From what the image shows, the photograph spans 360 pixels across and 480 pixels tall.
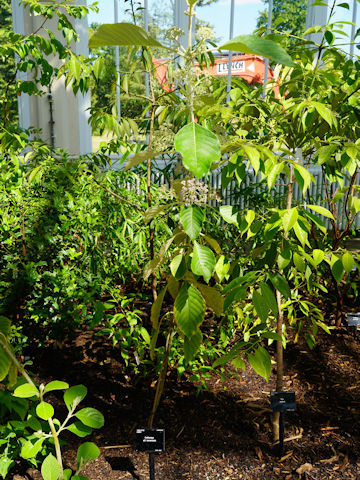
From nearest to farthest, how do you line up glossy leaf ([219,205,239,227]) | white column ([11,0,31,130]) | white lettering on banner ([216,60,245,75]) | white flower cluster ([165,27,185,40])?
white flower cluster ([165,27,185,40]), glossy leaf ([219,205,239,227]), white column ([11,0,31,130]), white lettering on banner ([216,60,245,75])

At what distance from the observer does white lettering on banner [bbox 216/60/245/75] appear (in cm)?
564

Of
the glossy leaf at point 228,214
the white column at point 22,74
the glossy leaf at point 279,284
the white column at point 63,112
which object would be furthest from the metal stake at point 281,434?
the white column at point 22,74

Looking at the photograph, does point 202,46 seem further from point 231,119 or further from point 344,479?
point 344,479

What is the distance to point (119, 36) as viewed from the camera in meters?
1.04

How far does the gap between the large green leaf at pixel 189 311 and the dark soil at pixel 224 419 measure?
81 cm

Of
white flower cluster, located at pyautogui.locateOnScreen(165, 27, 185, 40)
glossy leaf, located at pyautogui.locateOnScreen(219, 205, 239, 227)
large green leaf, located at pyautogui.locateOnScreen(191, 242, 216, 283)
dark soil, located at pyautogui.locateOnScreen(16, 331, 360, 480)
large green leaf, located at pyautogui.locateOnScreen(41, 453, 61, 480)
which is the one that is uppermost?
white flower cluster, located at pyautogui.locateOnScreen(165, 27, 185, 40)

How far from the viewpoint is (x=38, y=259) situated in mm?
2379

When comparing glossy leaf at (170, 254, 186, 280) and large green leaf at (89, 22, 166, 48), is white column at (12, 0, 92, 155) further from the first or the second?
large green leaf at (89, 22, 166, 48)

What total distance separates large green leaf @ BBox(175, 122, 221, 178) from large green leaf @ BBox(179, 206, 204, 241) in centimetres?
28

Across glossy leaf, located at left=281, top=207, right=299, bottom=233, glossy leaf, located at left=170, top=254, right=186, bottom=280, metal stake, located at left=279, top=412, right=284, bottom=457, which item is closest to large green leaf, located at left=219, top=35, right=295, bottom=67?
glossy leaf, located at left=281, top=207, right=299, bottom=233

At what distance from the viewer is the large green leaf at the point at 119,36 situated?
3.33 ft

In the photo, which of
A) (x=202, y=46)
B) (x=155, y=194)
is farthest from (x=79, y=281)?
(x=202, y=46)

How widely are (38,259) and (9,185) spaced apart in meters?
0.38

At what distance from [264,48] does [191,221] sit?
50 cm
